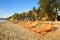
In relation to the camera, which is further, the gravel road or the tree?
the tree

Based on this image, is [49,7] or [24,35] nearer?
[24,35]

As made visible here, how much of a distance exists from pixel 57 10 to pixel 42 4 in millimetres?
5319

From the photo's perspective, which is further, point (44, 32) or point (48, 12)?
point (48, 12)

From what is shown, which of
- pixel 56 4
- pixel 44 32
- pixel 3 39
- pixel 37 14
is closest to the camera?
pixel 3 39

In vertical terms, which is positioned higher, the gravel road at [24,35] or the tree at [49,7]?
the tree at [49,7]

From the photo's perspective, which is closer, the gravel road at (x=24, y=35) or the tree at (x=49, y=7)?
the gravel road at (x=24, y=35)

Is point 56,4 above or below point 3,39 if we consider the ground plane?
above

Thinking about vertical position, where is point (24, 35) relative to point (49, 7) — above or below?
below

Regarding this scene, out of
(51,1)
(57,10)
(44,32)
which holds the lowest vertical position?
(44,32)

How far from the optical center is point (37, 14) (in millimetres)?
62219

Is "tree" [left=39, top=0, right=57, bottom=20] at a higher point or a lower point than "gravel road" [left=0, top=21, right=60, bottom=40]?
higher

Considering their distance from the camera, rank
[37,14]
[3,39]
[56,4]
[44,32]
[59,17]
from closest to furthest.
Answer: [3,39]
[44,32]
[56,4]
[59,17]
[37,14]

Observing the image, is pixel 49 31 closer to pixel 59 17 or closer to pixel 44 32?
pixel 44 32

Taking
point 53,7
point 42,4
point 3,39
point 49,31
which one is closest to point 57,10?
point 53,7
